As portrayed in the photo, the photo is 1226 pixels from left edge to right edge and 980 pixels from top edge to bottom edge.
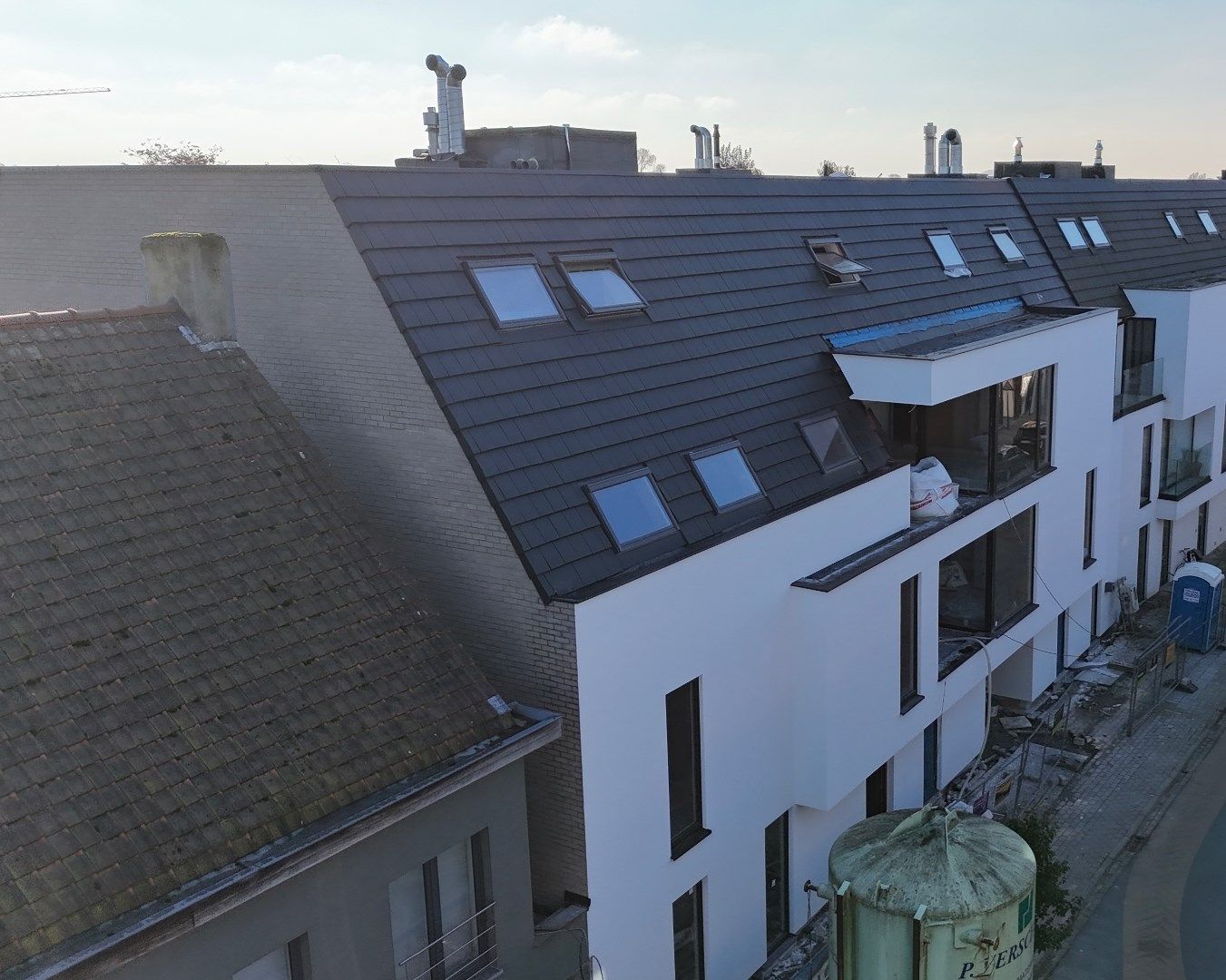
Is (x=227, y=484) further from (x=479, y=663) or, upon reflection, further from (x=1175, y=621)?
(x=1175, y=621)

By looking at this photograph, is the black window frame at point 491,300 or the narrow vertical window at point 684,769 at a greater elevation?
the black window frame at point 491,300

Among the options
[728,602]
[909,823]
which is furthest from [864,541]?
[909,823]

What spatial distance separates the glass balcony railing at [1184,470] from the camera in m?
25.4

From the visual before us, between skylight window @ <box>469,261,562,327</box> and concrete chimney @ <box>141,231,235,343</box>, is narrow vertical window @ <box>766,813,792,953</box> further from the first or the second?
concrete chimney @ <box>141,231,235,343</box>

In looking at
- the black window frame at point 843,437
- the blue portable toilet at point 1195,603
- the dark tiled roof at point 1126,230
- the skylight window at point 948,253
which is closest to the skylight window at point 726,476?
the black window frame at point 843,437

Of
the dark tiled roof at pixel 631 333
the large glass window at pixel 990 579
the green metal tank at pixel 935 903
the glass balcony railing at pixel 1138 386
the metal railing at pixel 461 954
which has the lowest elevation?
the green metal tank at pixel 935 903

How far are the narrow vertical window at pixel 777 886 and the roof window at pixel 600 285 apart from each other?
605 centimetres

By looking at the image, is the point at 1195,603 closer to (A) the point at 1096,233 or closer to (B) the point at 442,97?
(A) the point at 1096,233

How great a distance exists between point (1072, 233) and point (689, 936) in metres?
18.4

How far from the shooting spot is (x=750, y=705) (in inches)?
499

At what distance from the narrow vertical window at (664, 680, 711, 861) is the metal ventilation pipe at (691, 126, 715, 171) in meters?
12.4

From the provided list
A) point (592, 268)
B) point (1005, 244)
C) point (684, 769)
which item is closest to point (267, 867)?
point (684, 769)

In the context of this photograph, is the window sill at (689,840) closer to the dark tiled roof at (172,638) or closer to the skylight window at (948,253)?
the dark tiled roof at (172,638)

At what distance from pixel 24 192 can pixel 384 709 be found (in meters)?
9.14
